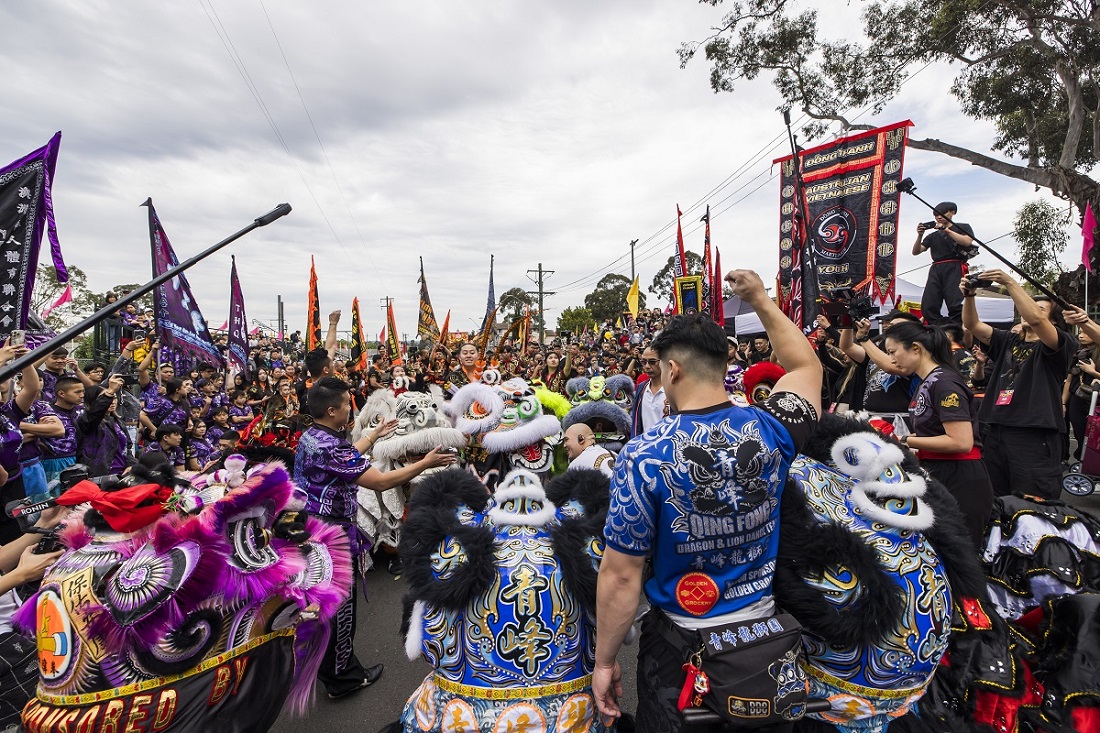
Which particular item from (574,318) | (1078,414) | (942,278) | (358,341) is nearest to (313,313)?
(358,341)

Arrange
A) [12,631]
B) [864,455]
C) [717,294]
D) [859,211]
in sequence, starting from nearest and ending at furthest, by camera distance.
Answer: [864,455], [12,631], [859,211], [717,294]

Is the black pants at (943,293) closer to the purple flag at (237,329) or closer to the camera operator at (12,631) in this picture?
the camera operator at (12,631)

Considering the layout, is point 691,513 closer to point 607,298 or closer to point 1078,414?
point 1078,414

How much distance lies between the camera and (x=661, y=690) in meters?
1.86

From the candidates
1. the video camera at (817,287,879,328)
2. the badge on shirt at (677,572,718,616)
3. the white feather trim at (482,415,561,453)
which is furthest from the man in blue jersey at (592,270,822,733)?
the video camera at (817,287,879,328)

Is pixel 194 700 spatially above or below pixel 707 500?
below

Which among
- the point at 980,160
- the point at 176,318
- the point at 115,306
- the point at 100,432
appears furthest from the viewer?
the point at 980,160

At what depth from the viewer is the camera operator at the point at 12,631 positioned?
2.21 meters

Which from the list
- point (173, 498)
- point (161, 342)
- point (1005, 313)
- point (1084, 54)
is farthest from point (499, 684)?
point (1084, 54)

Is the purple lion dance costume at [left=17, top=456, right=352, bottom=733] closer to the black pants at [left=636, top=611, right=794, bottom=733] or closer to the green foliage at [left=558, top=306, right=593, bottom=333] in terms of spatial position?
the black pants at [left=636, top=611, right=794, bottom=733]

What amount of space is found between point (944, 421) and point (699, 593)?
2251 mm

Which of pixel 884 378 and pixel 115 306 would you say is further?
pixel 884 378

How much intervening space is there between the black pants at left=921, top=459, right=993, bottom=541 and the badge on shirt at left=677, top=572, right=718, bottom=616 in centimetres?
190

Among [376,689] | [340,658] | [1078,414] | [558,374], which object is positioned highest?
[558,374]
